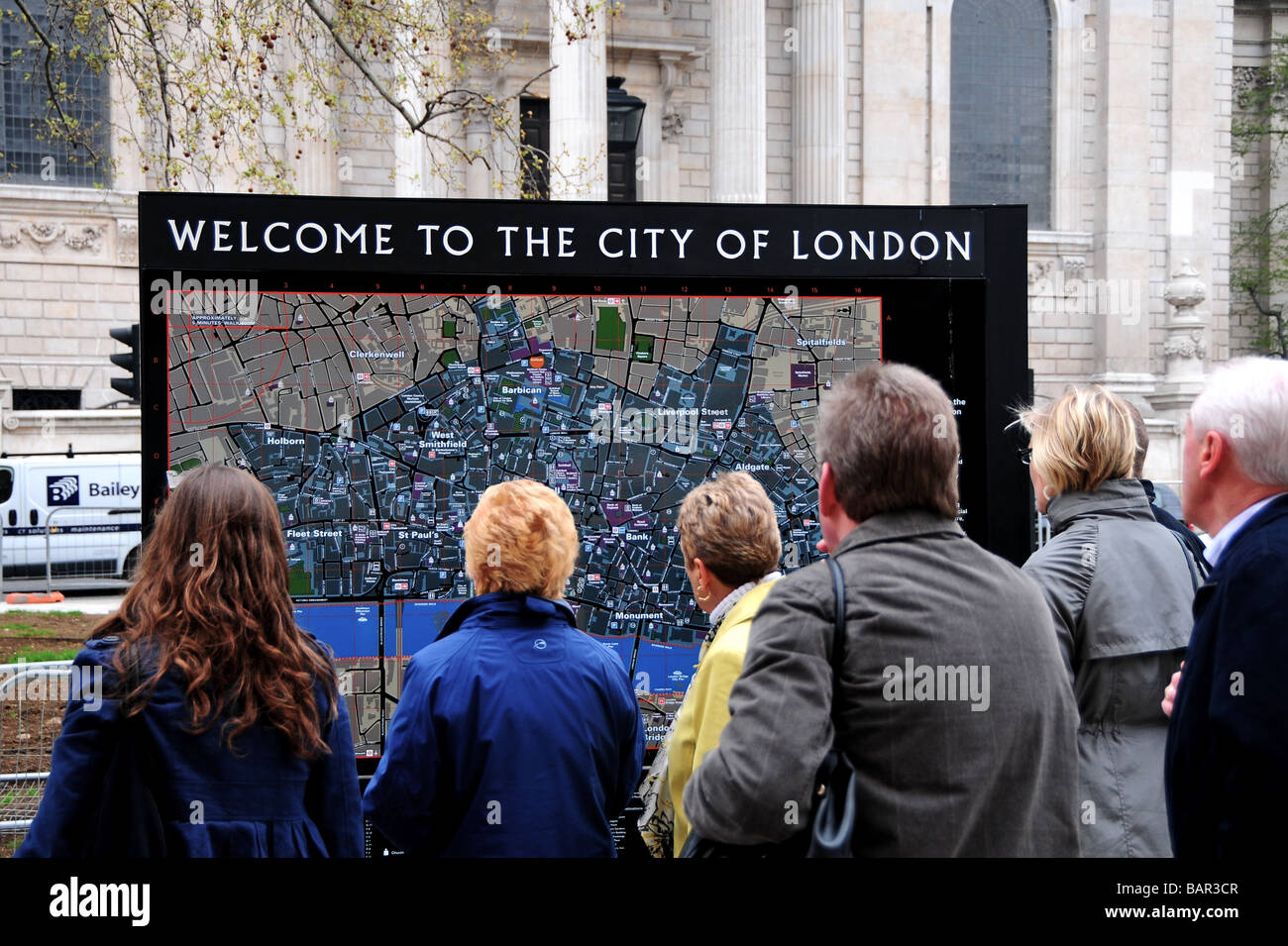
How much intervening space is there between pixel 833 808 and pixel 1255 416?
4.28ft

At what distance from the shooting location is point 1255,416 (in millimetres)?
2664

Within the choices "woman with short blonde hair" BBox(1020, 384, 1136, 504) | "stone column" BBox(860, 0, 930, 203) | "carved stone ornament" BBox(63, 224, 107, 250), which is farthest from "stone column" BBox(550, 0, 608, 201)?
"woman with short blonde hair" BBox(1020, 384, 1136, 504)

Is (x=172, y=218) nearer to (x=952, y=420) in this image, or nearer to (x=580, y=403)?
(x=580, y=403)

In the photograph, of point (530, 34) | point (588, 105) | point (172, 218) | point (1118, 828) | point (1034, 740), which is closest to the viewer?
point (1034, 740)

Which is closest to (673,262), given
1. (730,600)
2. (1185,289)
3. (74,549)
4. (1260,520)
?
(730,600)

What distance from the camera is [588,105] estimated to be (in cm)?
2347

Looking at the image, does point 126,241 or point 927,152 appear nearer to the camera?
point 126,241

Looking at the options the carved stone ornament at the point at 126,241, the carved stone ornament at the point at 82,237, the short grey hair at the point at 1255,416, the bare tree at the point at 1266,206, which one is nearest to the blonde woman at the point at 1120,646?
the short grey hair at the point at 1255,416

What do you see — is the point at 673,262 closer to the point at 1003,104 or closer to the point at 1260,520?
the point at 1260,520

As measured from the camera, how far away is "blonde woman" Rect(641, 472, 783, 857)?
297 centimetres

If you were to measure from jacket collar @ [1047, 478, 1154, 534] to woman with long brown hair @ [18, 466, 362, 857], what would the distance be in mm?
2149

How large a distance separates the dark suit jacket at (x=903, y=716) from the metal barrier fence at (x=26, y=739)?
12.7ft

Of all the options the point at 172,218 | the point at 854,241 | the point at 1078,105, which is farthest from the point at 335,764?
the point at 1078,105

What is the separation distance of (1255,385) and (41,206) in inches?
994
